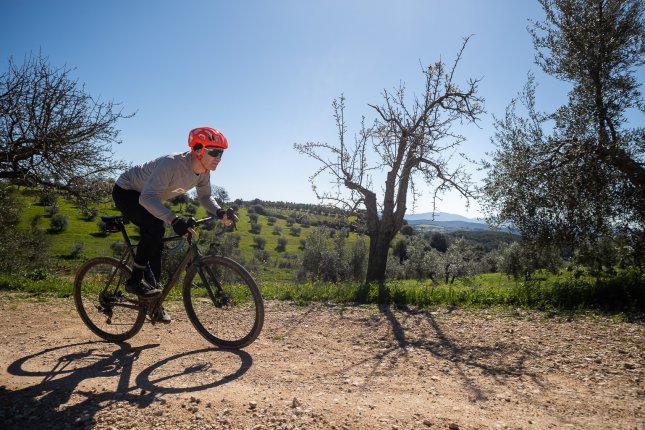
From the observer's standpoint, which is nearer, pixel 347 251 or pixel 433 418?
pixel 433 418

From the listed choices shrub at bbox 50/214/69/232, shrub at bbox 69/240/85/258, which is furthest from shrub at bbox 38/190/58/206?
shrub at bbox 50/214/69/232

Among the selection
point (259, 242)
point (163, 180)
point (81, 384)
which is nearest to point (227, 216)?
point (163, 180)

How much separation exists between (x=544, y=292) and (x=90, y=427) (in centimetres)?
926

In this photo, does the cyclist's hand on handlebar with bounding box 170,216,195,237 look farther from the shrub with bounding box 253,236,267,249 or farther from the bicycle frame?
the shrub with bounding box 253,236,267,249

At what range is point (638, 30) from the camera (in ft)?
37.7

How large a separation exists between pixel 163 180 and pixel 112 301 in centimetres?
235

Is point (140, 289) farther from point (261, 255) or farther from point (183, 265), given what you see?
point (261, 255)

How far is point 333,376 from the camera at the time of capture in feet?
14.3

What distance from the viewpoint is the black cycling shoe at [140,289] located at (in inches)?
202

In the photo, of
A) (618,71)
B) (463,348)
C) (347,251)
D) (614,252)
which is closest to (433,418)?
(463,348)

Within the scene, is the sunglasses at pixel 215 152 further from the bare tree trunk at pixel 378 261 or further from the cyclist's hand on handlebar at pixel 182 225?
the bare tree trunk at pixel 378 261

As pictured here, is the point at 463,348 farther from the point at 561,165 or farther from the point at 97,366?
the point at 561,165

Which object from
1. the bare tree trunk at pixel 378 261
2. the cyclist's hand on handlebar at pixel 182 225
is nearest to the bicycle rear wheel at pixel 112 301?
the cyclist's hand on handlebar at pixel 182 225

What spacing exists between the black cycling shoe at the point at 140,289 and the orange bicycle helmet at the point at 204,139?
2131mm
